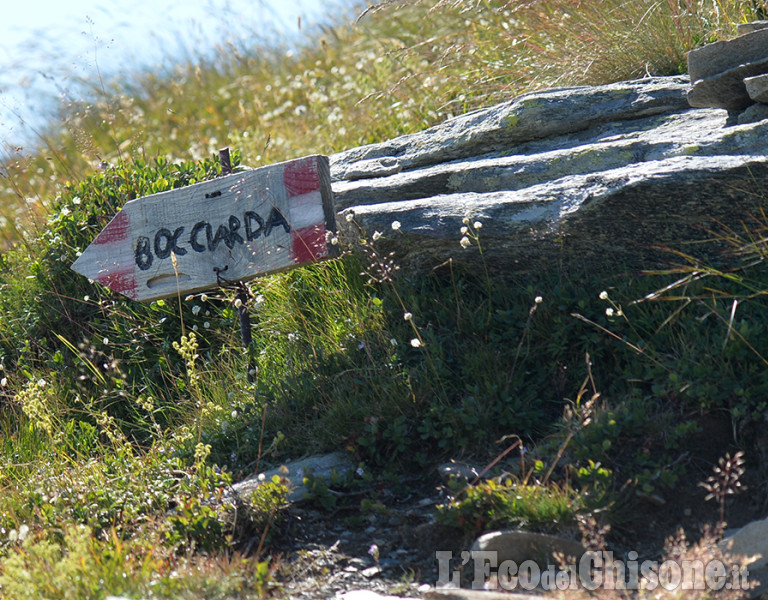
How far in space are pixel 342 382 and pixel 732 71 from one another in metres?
2.61

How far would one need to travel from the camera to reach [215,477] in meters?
→ 3.51

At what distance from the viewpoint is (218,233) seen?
439 cm

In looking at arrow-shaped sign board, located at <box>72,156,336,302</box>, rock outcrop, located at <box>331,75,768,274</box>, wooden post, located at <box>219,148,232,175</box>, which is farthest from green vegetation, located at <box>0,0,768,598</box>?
wooden post, located at <box>219,148,232,175</box>

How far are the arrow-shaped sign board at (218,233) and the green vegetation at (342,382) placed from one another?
0.44m

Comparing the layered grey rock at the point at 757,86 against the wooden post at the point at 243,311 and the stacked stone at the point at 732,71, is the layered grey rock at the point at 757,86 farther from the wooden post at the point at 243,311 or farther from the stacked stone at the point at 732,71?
the wooden post at the point at 243,311

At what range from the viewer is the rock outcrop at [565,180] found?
3.64m

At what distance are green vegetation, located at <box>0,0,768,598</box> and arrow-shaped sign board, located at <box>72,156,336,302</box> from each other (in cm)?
44

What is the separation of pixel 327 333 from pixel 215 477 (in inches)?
50.1

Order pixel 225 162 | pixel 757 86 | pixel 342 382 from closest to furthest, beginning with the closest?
pixel 757 86, pixel 342 382, pixel 225 162

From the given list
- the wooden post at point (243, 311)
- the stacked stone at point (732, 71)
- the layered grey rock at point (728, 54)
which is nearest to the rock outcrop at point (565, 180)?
the stacked stone at point (732, 71)

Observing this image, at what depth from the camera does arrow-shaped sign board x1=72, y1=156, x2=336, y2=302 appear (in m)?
4.16

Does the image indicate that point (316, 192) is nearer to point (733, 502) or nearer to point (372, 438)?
point (372, 438)

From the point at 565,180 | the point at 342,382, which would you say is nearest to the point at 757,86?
the point at 565,180

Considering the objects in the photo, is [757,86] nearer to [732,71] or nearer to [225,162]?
[732,71]
